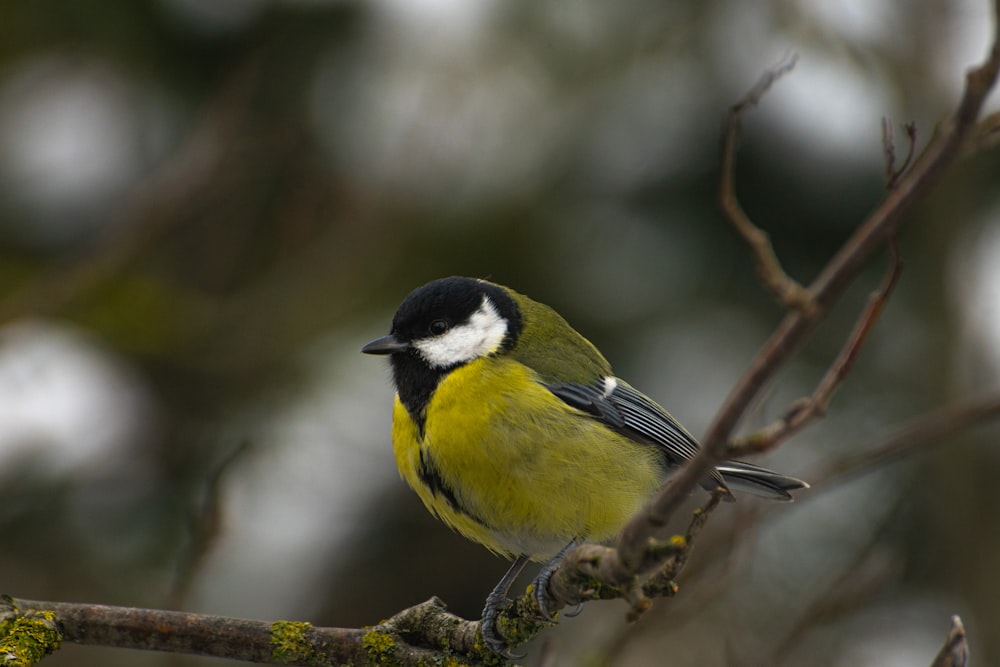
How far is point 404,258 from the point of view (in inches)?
208

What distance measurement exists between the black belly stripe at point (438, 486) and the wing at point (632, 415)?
445mm

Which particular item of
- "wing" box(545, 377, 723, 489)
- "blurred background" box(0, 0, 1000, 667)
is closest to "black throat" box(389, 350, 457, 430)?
"wing" box(545, 377, 723, 489)

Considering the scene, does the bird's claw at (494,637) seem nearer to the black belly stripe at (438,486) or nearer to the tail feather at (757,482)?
the black belly stripe at (438,486)

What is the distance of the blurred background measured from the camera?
4434mm

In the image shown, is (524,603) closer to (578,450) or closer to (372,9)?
(578,450)

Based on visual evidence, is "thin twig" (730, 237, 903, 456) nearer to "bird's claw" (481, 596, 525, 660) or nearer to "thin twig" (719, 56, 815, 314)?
"thin twig" (719, 56, 815, 314)

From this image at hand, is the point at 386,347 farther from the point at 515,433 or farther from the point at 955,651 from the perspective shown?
the point at 955,651

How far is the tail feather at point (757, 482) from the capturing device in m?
3.04

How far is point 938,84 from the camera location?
4.58m

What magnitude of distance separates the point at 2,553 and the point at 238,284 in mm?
1750

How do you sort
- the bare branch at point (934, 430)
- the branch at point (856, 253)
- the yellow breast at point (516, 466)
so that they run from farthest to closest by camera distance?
the yellow breast at point (516, 466)
the bare branch at point (934, 430)
the branch at point (856, 253)

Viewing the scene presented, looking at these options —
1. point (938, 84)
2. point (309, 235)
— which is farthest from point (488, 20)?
point (938, 84)

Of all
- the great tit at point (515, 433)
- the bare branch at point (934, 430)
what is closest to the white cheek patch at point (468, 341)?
the great tit at point (515, 433)

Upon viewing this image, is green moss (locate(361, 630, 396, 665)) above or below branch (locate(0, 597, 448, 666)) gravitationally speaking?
below
